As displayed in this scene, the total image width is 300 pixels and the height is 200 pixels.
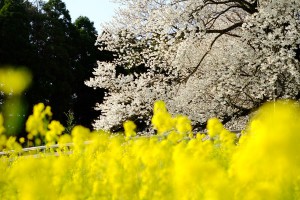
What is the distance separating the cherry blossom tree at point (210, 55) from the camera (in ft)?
37.3

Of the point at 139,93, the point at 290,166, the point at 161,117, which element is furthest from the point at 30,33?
the point at 290,166

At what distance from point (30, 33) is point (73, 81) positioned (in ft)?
12.0

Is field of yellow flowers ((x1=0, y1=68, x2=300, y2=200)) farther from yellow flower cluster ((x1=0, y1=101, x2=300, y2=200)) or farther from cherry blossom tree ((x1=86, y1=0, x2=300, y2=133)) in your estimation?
cherry blossom tree ((x1=86, y1=0, x2=300, y2=133))

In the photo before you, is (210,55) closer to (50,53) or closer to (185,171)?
(185,171)

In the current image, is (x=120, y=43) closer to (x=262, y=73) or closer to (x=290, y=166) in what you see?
(x=262, y=73)

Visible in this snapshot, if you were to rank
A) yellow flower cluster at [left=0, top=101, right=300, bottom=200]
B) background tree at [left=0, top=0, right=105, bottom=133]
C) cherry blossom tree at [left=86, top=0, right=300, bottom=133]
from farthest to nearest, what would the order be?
background tree at [left=0, top=0, right=105, bottom=133]
cherry blossom tree at [left=86, top=0, right=300, bottom=133]
yellow flower cluster at [left=0, top=101, right=300, bottom=200]

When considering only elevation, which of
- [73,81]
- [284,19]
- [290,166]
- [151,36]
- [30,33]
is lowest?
[290,166]

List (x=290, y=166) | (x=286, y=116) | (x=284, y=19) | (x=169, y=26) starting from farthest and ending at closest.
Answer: (x=169, y=26)
(x=284, y=19)
(x=286, y=116)
(x=290, y=166)

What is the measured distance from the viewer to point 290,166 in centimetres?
228

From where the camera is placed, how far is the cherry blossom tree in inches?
447

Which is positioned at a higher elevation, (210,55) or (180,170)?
(210,55)

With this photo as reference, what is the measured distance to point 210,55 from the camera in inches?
522

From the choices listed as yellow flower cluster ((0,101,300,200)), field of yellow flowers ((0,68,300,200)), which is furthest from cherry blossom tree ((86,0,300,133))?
yellow flower cluster ((0,101,300,200))

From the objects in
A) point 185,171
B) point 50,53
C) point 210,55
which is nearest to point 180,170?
point 185,171
